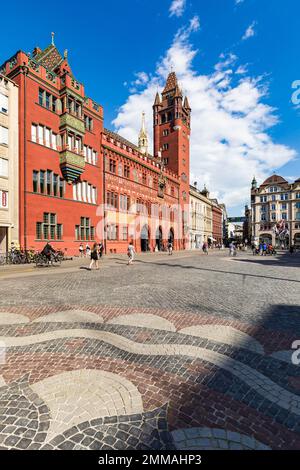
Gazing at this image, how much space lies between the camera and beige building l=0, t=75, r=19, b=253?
2091 cm

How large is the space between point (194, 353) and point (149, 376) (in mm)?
974

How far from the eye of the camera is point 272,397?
9.23ft

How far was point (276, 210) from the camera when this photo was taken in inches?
2657

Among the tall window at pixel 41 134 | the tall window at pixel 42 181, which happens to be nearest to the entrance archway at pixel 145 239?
the tall window at pixel 42 181

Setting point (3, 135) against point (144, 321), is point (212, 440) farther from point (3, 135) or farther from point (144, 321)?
point (3, 135)

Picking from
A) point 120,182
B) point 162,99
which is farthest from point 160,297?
point 162,99

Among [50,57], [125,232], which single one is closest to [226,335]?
[125,232]

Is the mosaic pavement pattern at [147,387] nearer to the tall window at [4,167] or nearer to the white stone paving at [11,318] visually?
the white stone paving at [11,318]

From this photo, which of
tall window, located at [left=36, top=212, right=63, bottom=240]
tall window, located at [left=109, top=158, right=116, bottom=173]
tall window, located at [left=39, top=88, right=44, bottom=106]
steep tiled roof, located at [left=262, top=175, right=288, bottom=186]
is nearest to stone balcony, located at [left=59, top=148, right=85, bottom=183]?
tall window, located at [left=36, top=212, right=63, bottom=240]

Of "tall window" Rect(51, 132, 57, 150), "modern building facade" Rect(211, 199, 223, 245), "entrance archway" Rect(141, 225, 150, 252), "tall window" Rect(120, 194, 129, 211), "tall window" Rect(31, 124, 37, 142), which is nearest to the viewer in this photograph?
"tall window" Rect(31, 124, 37, 142)

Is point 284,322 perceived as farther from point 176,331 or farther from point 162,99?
point 162,99

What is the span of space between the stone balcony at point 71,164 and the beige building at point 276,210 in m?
52.3

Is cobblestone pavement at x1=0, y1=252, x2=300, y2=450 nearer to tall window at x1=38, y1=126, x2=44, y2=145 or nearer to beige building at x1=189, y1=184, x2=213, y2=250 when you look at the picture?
tall window at x1=38, y1=126, x2=44, y2=145

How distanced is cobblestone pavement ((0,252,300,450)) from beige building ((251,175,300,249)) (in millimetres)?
64073
